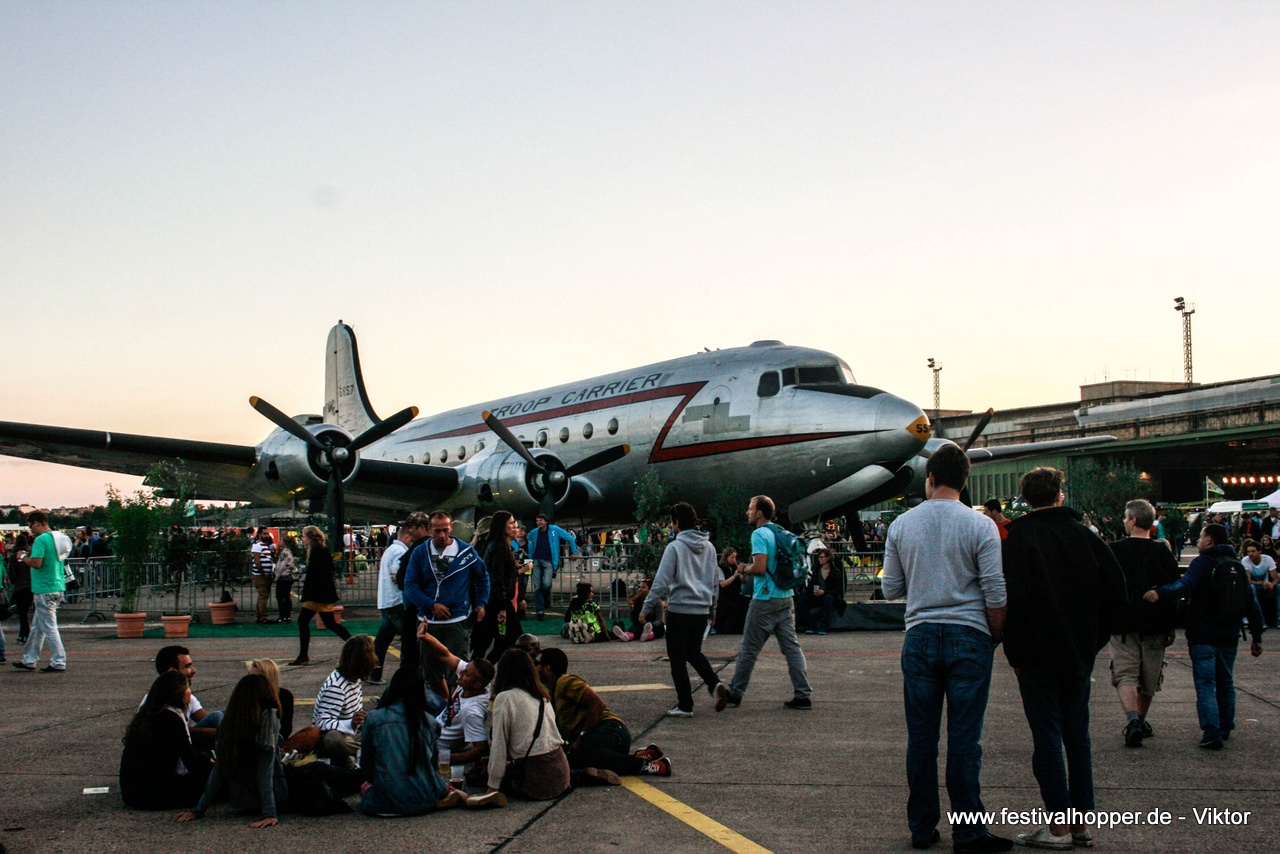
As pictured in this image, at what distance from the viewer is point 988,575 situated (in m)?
4.95

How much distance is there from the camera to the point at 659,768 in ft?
21.5

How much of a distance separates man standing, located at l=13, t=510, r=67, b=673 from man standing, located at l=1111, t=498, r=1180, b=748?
10.4 metres

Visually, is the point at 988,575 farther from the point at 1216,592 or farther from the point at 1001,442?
the point at 1001,442

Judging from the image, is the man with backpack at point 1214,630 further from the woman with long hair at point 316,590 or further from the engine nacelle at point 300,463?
the engine nacelle at point 300,463

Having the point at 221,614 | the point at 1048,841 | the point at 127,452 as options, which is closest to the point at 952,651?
the point at 1048,841

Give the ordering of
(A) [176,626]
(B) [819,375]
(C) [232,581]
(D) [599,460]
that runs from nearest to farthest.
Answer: (A) [176,626] → (C) [232,581] → (B) [819,375] → (D) [599,460]

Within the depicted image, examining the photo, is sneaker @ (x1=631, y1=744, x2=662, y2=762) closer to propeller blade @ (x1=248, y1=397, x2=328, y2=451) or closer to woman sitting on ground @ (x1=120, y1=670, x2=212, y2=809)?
woman sitting on ground @ (x1=120, y1=670, x2=212, y2=809)

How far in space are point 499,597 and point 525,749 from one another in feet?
13.6

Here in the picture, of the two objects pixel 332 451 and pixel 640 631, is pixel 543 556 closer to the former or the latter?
pixel 640 631

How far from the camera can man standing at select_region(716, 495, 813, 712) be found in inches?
347

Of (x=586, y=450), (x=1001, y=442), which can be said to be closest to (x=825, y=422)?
(x=586, y=450)

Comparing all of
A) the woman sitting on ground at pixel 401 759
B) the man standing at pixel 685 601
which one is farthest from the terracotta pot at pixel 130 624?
the woman sitting on ground at pixel 401 759

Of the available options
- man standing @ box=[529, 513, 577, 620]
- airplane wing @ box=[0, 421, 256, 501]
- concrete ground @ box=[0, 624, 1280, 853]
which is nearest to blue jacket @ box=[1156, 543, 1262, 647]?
concrete ground @ box=[0, 624, 1280, 853]

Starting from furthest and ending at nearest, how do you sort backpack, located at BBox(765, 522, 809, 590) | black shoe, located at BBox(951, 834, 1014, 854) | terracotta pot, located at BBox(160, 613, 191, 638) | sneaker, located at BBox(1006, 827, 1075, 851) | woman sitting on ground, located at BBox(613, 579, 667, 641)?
terracotta pot, located at BBox(160, 613, 191, 638) → woman sitting on ground, located at BBox(613, 579, 667, 641) → backpack, located at BBox(765, 522, 809, 590) → sneaker, located at BBox(1006, 827, 1075, 851) → black shoe, located at BBox(951, 834, 1014, 854)
